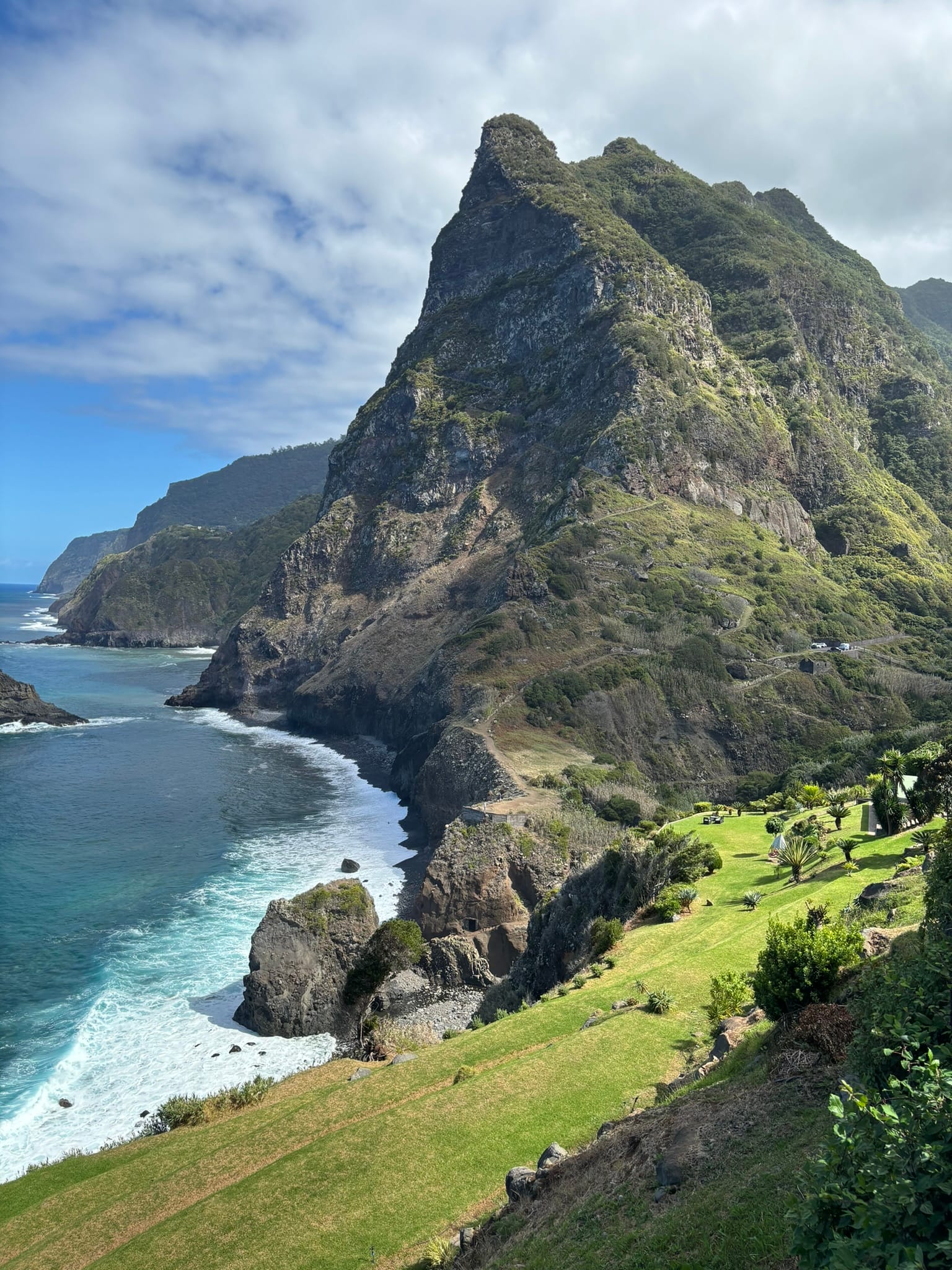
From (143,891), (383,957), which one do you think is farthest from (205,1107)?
(143,891)

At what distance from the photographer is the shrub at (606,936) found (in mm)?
30344

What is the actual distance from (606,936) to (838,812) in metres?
13.3

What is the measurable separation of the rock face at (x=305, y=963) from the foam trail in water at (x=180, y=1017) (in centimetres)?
93

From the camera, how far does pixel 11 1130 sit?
31.0m

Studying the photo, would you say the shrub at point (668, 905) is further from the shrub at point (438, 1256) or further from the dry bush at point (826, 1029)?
the shrub at point (438, 1256)

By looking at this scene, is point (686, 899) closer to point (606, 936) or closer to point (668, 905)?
point (668, 905)

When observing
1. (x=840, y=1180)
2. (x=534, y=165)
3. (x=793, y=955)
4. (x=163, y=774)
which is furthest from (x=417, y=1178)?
(x=534, y=165)

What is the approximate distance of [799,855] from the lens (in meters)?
29.9

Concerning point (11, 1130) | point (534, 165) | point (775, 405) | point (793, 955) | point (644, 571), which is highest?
point (534, 165)

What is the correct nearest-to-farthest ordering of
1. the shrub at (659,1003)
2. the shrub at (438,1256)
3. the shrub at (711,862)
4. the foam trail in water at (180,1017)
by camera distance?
the shrub at (438,1256) → the shrub at (659,1003) → the foam trail in water at (180,1017) → the shrub at (711,862)

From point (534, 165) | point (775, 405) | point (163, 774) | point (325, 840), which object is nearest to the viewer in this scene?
point (325, 840)

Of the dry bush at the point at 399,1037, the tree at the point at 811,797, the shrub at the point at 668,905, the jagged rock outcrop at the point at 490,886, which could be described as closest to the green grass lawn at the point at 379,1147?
the shrub at the point at 668,905

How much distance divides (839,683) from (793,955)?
263 ft

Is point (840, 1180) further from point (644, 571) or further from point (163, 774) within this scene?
point (644, 571)
